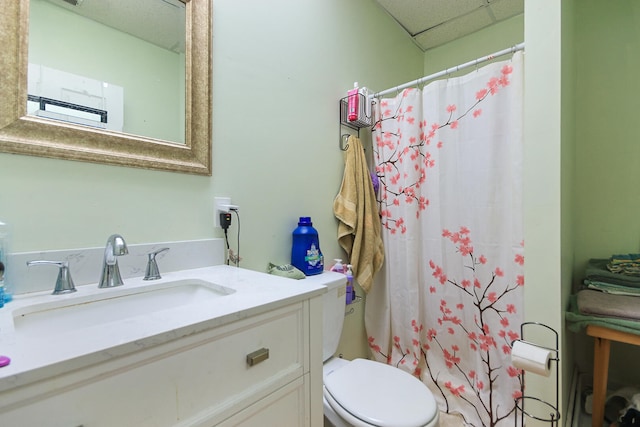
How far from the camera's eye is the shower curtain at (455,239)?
134 cm

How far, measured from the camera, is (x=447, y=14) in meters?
1.98

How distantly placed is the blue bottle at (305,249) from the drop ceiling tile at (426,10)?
5.29 feet

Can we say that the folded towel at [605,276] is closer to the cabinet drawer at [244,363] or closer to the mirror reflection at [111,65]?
the cabinet drawer at [244,363]

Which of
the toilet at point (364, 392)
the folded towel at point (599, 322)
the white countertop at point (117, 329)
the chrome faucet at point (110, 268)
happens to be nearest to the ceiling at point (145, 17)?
the chrome faucet at point (110, 268)

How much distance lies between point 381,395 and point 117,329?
92 centimetres

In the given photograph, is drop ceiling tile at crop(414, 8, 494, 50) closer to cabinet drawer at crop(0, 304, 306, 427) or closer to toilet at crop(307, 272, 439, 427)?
toilet at crop(307, 272, 439, 427)

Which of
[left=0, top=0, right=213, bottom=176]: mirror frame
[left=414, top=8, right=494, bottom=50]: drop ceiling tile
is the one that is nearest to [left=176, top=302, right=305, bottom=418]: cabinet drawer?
[left=0, top=0, right=213, bottom=176]: mirror frame

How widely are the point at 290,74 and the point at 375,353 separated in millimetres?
1647

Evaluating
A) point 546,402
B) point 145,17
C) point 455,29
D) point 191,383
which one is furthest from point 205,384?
point 455,29

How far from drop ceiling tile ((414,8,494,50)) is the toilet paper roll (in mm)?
2067

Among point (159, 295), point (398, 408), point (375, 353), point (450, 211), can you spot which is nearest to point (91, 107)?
point (159, 295)

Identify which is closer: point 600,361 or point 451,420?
point 600,361

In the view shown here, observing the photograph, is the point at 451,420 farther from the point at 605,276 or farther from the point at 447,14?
the point at 447,14

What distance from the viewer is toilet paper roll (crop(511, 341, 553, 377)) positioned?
3.18 ft
